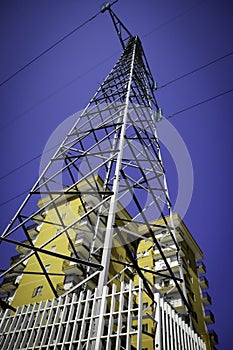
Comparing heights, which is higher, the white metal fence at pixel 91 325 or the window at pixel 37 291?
the window at pixel 37 291

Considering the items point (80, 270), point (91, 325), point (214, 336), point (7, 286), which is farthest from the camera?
point (214, 336)

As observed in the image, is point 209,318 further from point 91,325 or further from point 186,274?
point 91,325

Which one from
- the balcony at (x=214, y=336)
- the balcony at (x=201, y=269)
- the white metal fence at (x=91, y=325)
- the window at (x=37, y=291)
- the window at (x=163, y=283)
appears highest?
the balcony at (x=201, y=269)

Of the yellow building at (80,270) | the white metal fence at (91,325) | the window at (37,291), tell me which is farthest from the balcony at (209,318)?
the white metal fence at (91,325)

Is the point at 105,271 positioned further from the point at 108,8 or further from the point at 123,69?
the point at 108,8

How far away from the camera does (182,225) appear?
3462cm

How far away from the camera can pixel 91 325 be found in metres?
3.03

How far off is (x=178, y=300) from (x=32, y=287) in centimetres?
1404

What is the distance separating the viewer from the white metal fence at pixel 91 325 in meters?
2.90

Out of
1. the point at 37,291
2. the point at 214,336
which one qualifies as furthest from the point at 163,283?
the point at 37,291

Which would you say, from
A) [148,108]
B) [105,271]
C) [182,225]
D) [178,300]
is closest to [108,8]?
[148,108]

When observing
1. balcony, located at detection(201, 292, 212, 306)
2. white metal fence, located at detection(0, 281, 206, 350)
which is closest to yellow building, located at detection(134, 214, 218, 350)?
balcony, located at detection(201, 292, 212, 306)

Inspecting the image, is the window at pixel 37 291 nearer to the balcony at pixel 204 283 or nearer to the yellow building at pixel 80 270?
the yellow building at pixel 80 270

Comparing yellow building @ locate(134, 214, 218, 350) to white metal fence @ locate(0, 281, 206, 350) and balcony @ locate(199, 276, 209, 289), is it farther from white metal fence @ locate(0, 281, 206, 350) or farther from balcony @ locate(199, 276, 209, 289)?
white metal fence @ locate(0, 281, 206, 350)
